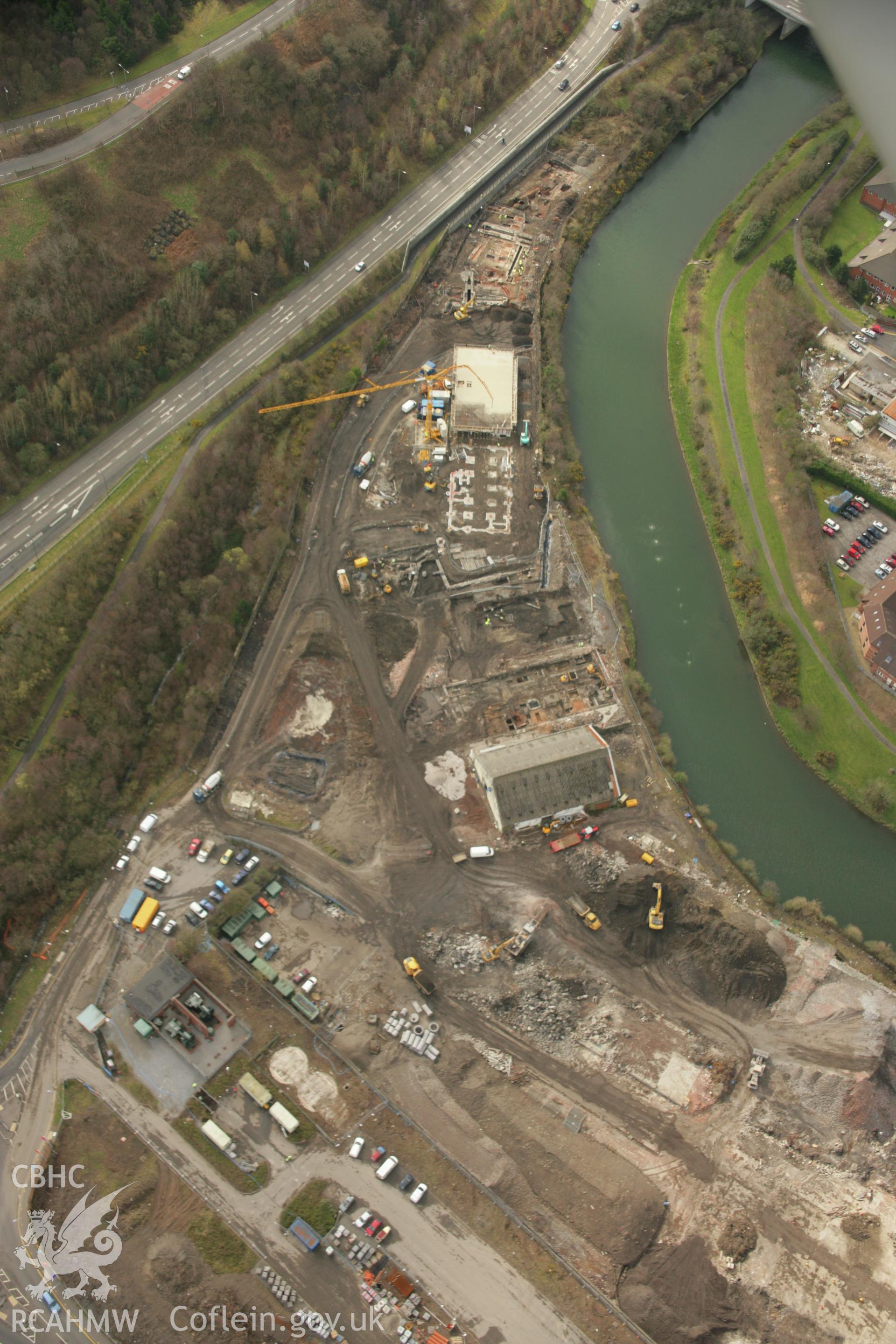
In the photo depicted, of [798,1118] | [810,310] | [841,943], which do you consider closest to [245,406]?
[810,310]

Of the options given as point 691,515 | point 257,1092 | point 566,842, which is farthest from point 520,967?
point 691,515

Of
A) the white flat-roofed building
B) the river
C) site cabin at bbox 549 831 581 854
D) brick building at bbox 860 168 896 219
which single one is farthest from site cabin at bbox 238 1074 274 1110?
brick building at bbox 860 168 896 219

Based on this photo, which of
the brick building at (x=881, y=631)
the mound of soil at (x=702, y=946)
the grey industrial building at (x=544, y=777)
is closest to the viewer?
the mound of soil at (x=702, y=946)

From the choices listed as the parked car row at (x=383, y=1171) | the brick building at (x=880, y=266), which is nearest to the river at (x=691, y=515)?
the brick building at (x=880, y=266)

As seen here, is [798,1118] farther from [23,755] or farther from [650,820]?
[23,755]

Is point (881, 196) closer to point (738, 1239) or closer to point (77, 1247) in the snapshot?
point (738, 1239)

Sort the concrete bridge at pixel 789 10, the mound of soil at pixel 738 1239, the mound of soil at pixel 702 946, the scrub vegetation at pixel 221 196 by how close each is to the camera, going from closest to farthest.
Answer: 1. the mound of soil at pixel 738 1239
2. the mound of soil at pixel 702 946
3. the scrub vegetation at pixel 221 196
4. the concrete bridge at pixel 789 10

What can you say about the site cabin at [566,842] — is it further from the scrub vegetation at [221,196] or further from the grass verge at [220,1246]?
the scrub vegetation at [221,196]
